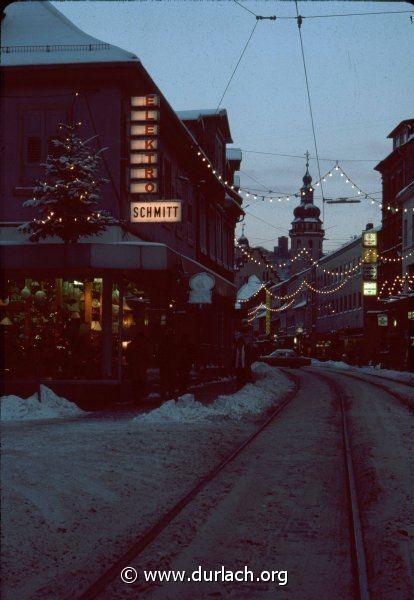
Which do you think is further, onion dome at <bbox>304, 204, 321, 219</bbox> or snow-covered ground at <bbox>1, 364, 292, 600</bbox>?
onion dome at <bbox>304, 204, 321, 219</bbox>

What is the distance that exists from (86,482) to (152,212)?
1273cm

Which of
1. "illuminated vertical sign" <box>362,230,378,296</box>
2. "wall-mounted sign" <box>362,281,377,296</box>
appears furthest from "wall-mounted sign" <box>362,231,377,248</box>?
"wall-mounted sign" <box>362,281,377,296</box>

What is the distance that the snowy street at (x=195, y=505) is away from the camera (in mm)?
6141

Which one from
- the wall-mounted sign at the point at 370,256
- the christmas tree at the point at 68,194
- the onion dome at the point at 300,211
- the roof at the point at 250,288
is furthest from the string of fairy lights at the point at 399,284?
the onion dome at the point at 300,211

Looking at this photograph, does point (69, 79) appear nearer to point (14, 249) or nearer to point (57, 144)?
point (57, 144)

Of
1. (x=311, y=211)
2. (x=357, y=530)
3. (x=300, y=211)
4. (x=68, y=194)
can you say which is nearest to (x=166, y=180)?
(x=68, y=194)

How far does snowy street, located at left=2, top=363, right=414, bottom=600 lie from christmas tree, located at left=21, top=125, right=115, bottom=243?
16.2ft

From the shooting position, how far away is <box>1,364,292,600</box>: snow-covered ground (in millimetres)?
6363

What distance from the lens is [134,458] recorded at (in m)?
11.6

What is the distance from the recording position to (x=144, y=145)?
70.1 feet

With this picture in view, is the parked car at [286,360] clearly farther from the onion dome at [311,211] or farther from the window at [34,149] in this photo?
the onion dome at [311,211]

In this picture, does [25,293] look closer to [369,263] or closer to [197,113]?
[197,113]

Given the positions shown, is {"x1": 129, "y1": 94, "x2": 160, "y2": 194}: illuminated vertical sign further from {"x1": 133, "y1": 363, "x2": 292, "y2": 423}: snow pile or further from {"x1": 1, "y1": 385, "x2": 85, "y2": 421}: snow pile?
{"x1": 1, "y1": 385, "x2": 85, "y2": 421}: snow pile

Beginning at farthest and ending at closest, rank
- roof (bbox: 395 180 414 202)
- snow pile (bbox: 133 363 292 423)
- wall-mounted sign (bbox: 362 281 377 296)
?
wall-mounted sign (bbox: 362 281 377 296) → roof (bbox: 395 180 414 202) → snow pile (bbox: 133 363 292 423)
